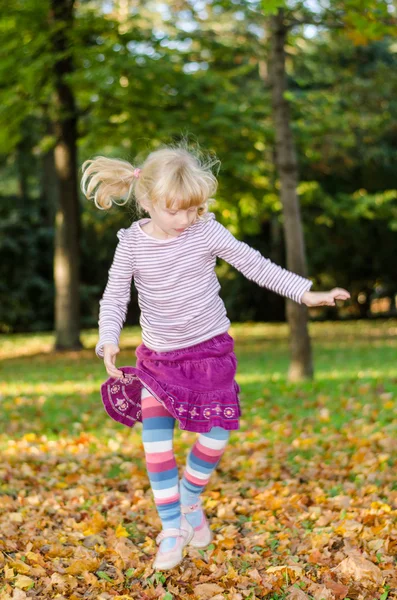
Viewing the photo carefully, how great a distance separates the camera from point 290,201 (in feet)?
33.3

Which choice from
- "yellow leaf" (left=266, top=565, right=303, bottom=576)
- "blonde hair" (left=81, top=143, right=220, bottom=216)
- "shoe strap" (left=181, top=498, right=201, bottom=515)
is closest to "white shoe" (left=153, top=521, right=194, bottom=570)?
"shoe strap" (left=181, top=498, right=201, bottom=515)

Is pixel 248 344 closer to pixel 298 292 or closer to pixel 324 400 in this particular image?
pixel 324 400

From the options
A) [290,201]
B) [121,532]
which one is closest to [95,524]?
[121,532]

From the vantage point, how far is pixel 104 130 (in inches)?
613

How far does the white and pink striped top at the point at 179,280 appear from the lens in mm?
3689

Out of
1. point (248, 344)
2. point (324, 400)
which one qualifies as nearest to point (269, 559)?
point (324, 400)

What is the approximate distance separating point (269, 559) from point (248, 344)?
1480cm

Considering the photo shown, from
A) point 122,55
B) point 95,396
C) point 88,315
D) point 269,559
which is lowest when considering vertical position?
point 88,315

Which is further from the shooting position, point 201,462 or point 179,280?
point 201,462

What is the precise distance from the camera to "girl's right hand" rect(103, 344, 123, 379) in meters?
3.53

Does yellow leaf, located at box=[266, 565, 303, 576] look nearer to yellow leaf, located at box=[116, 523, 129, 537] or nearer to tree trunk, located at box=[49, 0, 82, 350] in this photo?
yellow leaf, located at box=[116, 523, 129, 537]

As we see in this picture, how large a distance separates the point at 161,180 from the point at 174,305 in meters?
0.59

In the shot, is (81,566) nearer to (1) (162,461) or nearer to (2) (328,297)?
(1) (162,461)

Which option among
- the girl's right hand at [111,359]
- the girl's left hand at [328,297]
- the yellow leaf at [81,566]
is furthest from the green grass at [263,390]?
the girl's right hand at [111,359]
